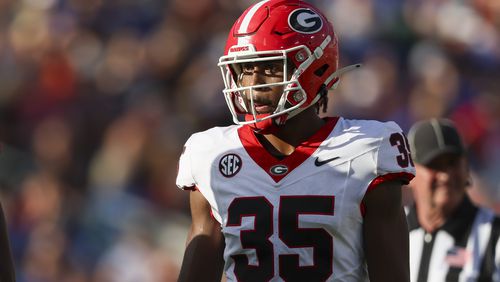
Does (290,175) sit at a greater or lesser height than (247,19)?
lesser

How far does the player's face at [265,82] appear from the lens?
3408 mm

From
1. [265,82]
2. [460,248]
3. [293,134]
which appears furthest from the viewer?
[460,248]

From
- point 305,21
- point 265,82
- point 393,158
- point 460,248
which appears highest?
point 305,21

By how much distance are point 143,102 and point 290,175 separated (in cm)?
508

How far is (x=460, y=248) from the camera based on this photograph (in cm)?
488

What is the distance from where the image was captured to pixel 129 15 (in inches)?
360

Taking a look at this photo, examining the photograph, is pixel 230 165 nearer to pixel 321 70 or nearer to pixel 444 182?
pixel 321 70

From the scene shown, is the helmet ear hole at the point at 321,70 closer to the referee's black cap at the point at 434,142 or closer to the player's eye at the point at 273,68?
the player's eye at the point at 273,68

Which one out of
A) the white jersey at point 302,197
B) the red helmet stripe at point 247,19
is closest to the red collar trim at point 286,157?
the white jersey at point 302,197

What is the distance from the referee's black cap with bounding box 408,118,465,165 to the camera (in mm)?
4973

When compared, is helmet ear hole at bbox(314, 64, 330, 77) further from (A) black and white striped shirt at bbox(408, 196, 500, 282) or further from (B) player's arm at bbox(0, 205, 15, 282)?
(A) black and white striped shirt at bbox(408, 196, 500, 282)

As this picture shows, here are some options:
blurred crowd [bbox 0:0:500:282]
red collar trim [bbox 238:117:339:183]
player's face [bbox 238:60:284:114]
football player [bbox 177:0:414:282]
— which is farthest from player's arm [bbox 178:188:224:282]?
blurred crowd [bbox 0:0:500:282]

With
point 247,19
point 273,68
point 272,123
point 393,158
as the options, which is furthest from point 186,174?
point 393,158

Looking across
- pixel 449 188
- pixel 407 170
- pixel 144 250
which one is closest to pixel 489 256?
pixel 449 188
